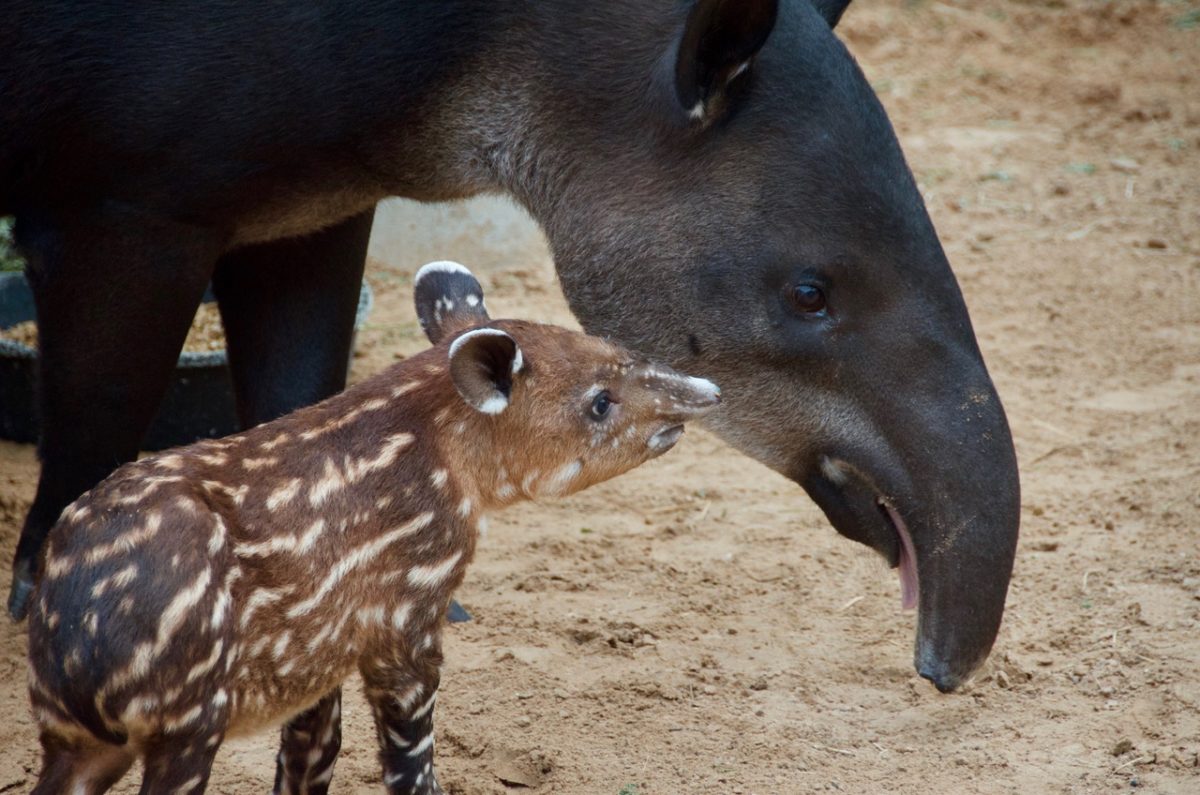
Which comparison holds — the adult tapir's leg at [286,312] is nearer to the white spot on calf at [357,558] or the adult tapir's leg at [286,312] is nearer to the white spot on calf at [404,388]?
the white spot on calf at [404,388]

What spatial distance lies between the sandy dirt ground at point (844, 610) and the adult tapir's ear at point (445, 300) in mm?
1253

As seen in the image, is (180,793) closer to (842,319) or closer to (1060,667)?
(842,319)

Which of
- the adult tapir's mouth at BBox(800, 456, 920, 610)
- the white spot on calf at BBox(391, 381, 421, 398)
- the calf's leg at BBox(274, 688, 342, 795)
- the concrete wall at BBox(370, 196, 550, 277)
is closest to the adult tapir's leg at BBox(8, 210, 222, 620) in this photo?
the white spot on calf at BBox(391, 381, 421, 398)

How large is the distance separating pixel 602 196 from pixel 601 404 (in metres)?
0.83

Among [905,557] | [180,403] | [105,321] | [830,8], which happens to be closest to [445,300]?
[105,321]

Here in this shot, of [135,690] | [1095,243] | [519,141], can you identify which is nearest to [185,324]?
[519,141]

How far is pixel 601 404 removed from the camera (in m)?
3.93

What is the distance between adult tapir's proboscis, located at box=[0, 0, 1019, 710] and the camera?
4.18 meters

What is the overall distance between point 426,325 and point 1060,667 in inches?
89.9

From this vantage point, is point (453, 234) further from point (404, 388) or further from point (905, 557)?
point (404, 388)

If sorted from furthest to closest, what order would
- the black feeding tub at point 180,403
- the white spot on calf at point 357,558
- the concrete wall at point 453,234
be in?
the concrete wall at point 453,234
the black feeding tub at point 180,403
the white spot on calf at point 357,558

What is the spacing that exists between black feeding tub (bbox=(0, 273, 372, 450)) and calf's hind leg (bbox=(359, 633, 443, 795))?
2726 millimetres

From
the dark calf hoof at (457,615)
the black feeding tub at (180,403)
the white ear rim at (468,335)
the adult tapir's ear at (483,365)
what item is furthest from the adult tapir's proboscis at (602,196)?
the black feeding tub at (180,403)

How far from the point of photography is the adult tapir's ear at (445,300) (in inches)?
162
